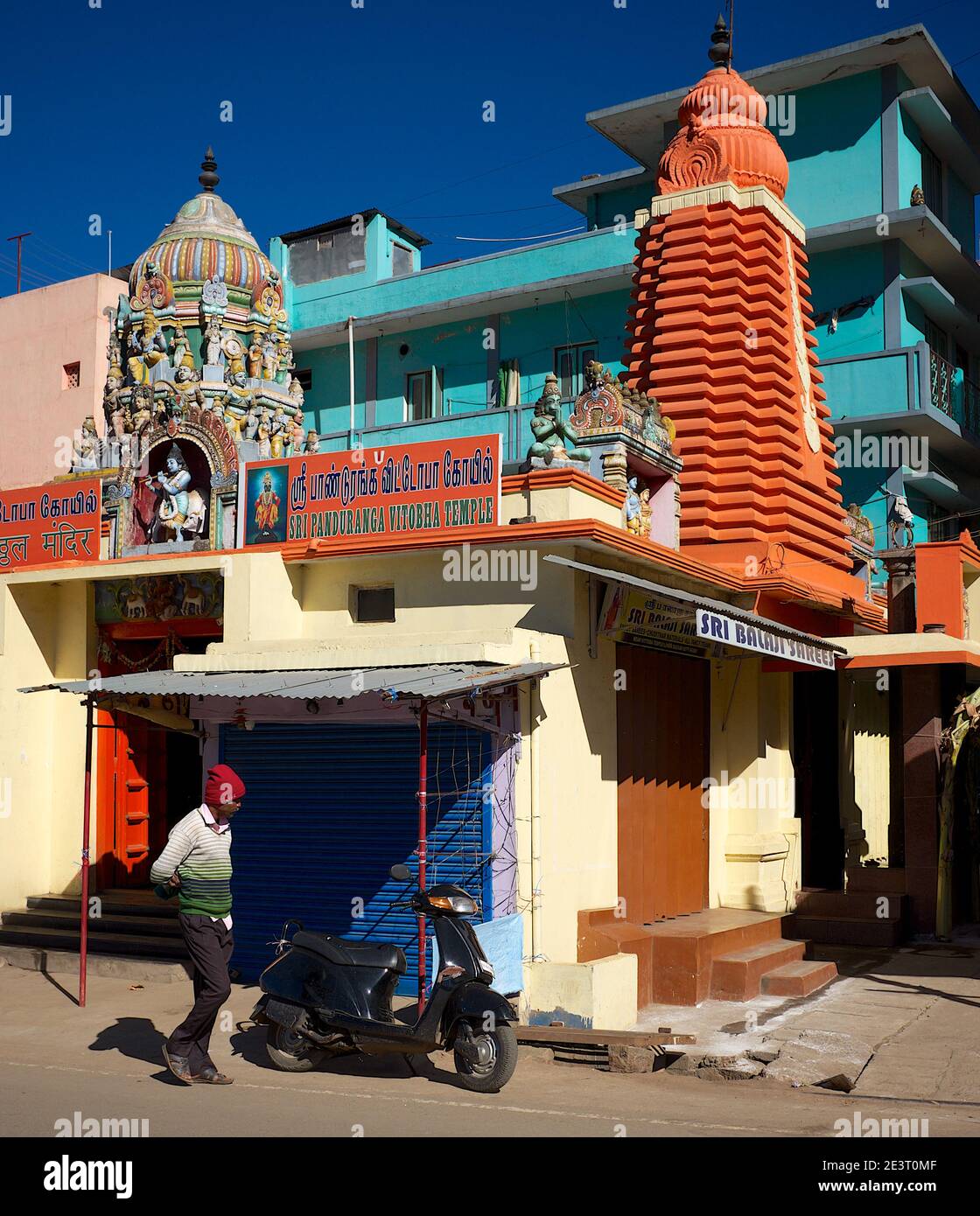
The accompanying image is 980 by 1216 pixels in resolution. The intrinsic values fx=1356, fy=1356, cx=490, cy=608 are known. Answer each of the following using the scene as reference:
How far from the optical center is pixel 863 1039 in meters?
10.1

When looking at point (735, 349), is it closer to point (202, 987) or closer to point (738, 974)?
point (738, 974)

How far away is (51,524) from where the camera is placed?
47.4 feet

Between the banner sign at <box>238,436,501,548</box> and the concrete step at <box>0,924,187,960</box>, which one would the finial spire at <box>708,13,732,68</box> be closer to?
the banner sign at <box>238,436,501,548</box>

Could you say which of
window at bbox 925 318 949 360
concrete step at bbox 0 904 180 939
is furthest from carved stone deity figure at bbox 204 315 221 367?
window at bbox 925 318 949 360

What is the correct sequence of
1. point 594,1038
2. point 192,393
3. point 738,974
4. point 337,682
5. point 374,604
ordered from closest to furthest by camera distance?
point 594,1038 → point 337,682 → point 738,974 → point 374,604 → point 192,393

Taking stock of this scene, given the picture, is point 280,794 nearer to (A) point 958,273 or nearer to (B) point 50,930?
(B) point 50,930

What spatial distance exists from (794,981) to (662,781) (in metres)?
2.23

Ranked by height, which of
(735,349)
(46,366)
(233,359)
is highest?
(46,366)

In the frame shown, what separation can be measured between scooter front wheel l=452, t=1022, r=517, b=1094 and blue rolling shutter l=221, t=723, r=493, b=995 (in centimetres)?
223

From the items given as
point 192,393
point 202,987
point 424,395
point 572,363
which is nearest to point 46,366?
point 424,395

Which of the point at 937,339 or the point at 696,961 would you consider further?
the point at 937,339

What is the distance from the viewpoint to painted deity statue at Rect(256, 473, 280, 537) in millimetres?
13250
